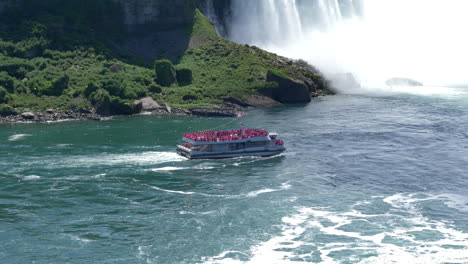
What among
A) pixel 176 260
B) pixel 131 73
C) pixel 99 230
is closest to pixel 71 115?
pixel 131 73

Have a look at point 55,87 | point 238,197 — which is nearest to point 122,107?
point 55,87

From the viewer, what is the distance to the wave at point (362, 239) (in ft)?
177

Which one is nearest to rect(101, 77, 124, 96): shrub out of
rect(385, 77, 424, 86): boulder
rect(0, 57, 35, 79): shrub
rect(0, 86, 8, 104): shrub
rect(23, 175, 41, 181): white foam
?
rect(0, 86, 8, 104): shrub

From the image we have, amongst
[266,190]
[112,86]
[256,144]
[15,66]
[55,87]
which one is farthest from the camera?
[15,66]

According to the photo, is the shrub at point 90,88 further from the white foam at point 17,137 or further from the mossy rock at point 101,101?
the white foam at point 17,137

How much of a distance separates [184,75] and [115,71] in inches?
721

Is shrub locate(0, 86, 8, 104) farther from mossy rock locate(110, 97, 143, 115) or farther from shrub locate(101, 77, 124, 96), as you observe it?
mossy rock locate(110, 97, 143, 115)

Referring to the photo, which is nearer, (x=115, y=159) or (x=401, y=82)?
(x=115, y=159)

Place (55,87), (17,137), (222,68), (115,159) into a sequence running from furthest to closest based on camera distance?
(222,68) < (55,87) < (17,137) < (115,159)

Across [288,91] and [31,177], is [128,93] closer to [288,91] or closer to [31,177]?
[288,91]

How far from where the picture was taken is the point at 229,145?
306 feet

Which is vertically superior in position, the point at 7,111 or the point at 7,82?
the point at 7,82

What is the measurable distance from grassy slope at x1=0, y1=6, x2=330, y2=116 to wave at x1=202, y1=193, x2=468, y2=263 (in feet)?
254

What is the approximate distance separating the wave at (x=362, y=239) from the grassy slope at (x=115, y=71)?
7752 cm
